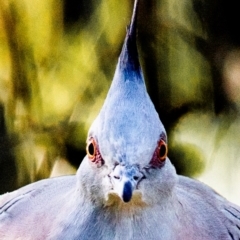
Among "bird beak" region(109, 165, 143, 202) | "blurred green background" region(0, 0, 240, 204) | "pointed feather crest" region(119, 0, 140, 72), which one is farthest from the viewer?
"blurred green background" region(0, 0, 240, 204)

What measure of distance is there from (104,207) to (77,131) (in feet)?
2.03

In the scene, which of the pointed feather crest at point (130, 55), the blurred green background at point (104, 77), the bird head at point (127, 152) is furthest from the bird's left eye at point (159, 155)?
the blurred green background at point (104, 77)

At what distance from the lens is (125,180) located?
2.27ft

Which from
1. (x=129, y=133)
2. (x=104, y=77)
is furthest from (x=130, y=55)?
(x=104, y=77)

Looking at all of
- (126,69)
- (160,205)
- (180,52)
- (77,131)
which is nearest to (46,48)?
(77,131)

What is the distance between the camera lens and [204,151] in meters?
1.41

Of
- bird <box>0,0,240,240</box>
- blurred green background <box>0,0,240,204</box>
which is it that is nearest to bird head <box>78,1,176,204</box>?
bird <box>0,0,240,240</box>

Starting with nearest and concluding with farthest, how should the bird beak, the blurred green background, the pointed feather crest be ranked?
1. the bird beak
2. the pointed feather crest
3. the blurred green background

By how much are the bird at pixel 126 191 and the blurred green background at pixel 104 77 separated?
460 mm

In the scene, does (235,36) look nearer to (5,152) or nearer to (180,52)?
(180,52)

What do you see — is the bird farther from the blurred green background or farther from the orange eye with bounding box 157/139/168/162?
the blurred green background

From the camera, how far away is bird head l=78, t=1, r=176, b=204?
28.3 inches

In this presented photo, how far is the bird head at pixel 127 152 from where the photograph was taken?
2.36ft

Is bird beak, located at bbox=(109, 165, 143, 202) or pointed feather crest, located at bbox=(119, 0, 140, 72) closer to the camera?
bird beak, located at bbox=(109, 165, 143, 202)
